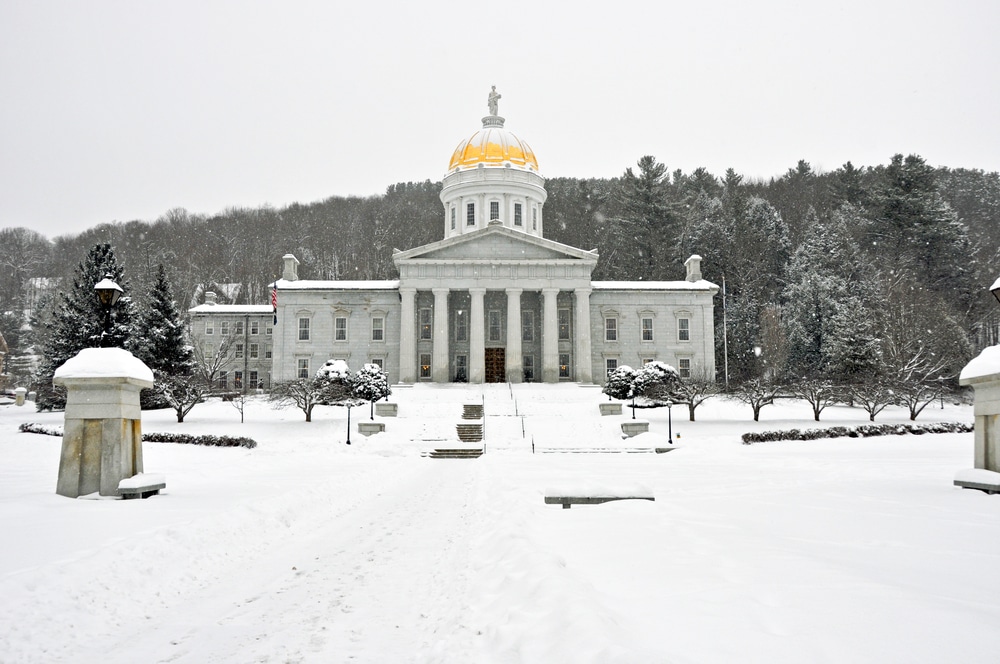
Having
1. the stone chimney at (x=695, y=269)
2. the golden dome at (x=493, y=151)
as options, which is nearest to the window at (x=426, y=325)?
the golden dome at (x=493, y=151)

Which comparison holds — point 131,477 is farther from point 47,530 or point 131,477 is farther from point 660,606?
point 660,606

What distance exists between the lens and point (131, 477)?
1362cm

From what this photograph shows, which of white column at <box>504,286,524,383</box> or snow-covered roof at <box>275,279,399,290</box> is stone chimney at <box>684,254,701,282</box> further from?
snow-covered roof at <box>275,279,399,290</box>

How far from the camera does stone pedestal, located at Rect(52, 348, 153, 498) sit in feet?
44.0

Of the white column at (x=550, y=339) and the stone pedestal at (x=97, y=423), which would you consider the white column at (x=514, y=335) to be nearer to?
the white column at (x=550, y=339)

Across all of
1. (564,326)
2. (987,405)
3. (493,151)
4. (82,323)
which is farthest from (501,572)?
(493,151)

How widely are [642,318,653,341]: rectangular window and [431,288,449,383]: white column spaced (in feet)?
53.2

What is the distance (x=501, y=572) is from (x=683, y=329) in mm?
55122

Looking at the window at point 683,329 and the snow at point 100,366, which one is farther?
the window at point 683,329

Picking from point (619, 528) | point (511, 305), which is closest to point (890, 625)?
point (619, 528)

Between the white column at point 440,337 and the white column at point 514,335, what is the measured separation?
458 centimetres

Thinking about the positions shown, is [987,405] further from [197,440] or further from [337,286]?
[337,286]

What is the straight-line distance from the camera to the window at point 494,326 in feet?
195

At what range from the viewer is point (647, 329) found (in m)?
60.5
